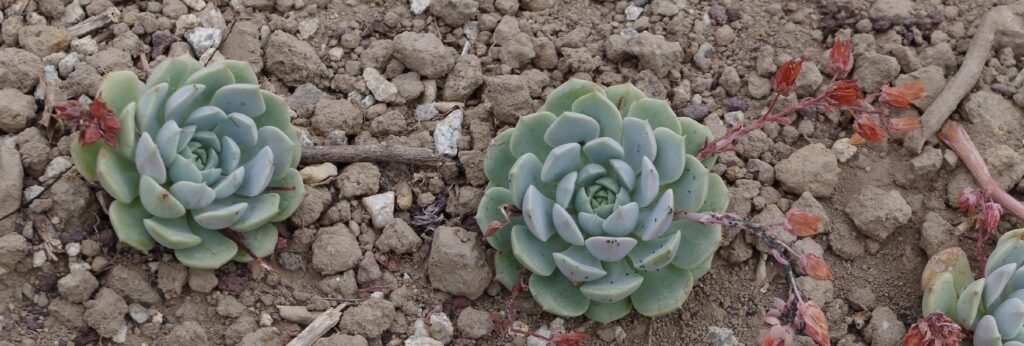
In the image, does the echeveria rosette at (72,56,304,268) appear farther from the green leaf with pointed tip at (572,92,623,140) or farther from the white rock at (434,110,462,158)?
the green leaf with pointed tip at (572,92,623,140)

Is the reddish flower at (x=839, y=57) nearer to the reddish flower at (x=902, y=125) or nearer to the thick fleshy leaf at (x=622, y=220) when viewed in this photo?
the reddish flower at (x=902, y=125)

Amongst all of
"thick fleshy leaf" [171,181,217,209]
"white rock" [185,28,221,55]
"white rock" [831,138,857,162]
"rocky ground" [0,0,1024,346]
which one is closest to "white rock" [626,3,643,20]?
"rocky ground" [0,0,1024,346]

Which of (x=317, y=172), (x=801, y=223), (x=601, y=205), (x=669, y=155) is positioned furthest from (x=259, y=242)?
(x=801, y=223)

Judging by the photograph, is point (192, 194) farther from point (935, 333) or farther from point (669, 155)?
point (935, 333)

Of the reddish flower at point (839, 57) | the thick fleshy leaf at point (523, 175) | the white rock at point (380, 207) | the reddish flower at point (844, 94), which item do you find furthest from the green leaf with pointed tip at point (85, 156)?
the reddish flower at point (839, 57)

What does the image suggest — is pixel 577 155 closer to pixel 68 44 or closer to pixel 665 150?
pixel 665 150

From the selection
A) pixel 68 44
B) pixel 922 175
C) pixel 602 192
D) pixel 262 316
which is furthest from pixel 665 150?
pixel 68 44
